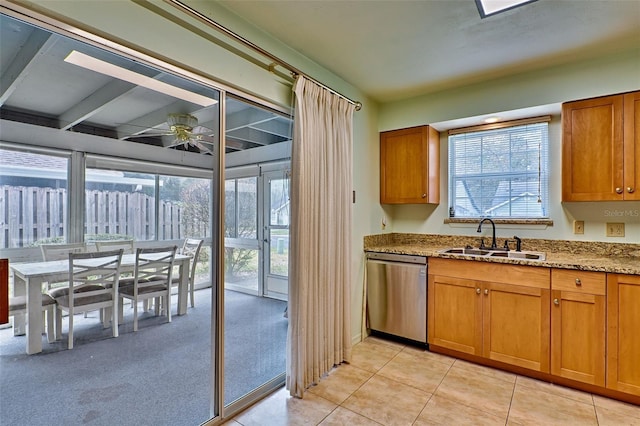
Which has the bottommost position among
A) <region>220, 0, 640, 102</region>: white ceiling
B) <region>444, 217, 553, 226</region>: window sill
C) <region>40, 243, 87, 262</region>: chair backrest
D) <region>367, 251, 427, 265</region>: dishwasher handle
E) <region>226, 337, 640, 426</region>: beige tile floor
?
<region>226, 337, 640, 426</region>: beige tile floor

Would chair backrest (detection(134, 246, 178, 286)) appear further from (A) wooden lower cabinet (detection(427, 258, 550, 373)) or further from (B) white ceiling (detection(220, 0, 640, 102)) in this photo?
(A) wooden lower cabinet (detection(427, 258, 550, 373))

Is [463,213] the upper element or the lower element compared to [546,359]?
upper

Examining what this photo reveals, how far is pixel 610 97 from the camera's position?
Result: 2.42 metres

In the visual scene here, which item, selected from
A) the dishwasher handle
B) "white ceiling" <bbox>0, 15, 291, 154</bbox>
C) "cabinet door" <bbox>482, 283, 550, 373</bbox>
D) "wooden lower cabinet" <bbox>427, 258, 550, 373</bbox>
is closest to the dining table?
"white ceiling" <bbox>0, 15, 291, 154</bbox>

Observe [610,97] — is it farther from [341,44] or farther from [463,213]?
[341,44]

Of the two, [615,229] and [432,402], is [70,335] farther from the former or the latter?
[615,229]

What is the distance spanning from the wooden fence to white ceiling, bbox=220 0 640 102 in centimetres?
123

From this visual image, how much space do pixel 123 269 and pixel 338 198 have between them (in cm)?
157

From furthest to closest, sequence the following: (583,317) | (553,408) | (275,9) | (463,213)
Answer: (463,213) < (583,317) < (553,408) < (275,9)

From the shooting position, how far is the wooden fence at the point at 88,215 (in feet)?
4.17

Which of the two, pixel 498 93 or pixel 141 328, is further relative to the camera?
pixel 498 93

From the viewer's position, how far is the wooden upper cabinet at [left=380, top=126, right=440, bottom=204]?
128 inches

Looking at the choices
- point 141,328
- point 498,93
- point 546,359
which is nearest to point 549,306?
point 546,359

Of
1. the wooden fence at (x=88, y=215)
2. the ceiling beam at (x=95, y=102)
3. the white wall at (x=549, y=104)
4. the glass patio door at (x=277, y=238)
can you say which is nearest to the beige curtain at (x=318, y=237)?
the glass patio door at (x=277, y=238)
